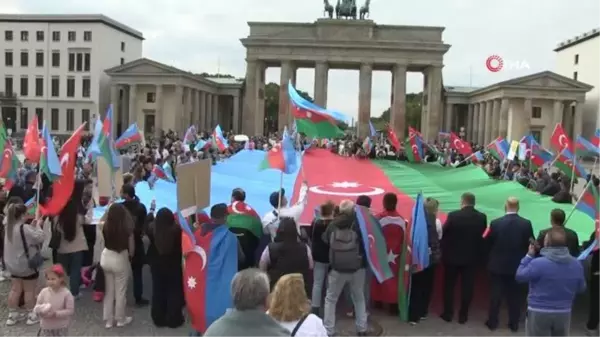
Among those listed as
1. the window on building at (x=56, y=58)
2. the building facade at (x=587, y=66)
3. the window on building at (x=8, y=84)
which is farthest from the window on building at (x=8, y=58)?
the building facade at (x=587, y=66)

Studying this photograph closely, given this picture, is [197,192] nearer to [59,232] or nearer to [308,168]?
[59,232]

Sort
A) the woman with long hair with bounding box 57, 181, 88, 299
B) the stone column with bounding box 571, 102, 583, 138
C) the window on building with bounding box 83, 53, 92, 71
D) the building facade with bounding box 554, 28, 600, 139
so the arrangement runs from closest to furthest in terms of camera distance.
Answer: the woman with long hair with bounding box 57, 181, 88, 299, the stone column with bounding box 571, 102, 583, 138, the building facade with bounding box 554, 28, 600, 139, the window on building with bounding box 83, 53, 92, 71

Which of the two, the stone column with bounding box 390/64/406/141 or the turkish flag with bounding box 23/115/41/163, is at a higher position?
the stone column with bounding box 390/64/406/141

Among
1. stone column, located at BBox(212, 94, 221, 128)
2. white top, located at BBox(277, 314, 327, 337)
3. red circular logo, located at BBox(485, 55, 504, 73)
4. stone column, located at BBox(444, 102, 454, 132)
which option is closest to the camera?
white top, located at BBox(277, 314, 327, 337)

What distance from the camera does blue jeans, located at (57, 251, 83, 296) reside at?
9.17 m

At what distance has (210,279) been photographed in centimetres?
726

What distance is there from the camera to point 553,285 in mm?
6055

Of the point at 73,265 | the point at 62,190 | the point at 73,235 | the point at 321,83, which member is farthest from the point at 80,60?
the point at 62,190

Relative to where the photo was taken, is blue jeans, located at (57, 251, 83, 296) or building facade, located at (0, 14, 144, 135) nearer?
blue jeans, located at (57, 251, 83, 296)

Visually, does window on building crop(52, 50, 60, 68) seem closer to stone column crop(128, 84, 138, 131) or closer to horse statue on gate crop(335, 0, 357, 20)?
stone column crop(128, 84, 138, 131)

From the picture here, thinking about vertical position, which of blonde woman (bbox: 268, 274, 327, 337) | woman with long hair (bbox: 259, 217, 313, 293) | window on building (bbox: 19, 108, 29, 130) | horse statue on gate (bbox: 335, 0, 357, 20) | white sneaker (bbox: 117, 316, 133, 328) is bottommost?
white sneaker (bbox: 117, 316, 133, 328)

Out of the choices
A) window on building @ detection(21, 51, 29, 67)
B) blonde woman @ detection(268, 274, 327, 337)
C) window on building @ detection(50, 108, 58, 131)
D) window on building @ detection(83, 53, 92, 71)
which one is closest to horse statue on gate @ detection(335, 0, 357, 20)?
window on building @ detection(83, 53, 92, 71)

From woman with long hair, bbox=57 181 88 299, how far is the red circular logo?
56.2 metres

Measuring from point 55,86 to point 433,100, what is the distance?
157 feet
